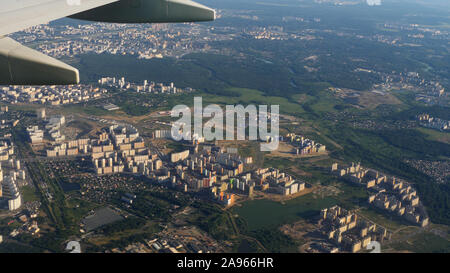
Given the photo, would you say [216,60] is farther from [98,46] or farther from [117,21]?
[117,21]

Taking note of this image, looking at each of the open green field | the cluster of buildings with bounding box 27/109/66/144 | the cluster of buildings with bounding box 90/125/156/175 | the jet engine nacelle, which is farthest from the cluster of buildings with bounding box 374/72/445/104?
the jet engine nacelle

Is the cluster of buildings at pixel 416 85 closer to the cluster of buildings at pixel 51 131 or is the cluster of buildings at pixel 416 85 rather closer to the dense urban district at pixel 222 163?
the dense urban district at pixel 222 163

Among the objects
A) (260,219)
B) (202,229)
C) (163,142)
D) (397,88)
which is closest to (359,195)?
(260,219)

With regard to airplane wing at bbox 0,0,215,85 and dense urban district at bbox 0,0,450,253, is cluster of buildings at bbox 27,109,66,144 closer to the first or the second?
dense urban district at bbox 0,0,450,253

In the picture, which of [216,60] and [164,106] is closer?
[164,106]

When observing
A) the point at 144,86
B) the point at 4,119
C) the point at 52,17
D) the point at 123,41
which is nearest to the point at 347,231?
the point at 52,17

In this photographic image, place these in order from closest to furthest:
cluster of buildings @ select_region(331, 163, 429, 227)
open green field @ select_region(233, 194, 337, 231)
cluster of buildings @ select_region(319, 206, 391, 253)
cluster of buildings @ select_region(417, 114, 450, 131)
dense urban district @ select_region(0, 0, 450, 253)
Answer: cluster of buildings @ select_region(319, 206, 391, 253) → dense urban district @ select_region(0, 0, 450, 253) → open green field @ select_region(233, 194, 337, 231) → cluster of buildings @ select_region(331, 163, 429, 227) → cluster of buildings @ select_region(417, 114, 450, 131)

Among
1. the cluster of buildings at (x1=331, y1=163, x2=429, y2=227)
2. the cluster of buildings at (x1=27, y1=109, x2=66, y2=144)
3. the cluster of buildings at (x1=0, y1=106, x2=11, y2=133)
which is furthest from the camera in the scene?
the cluster of buildings at (x1=0, y1=106, x2=11, y2=133)
